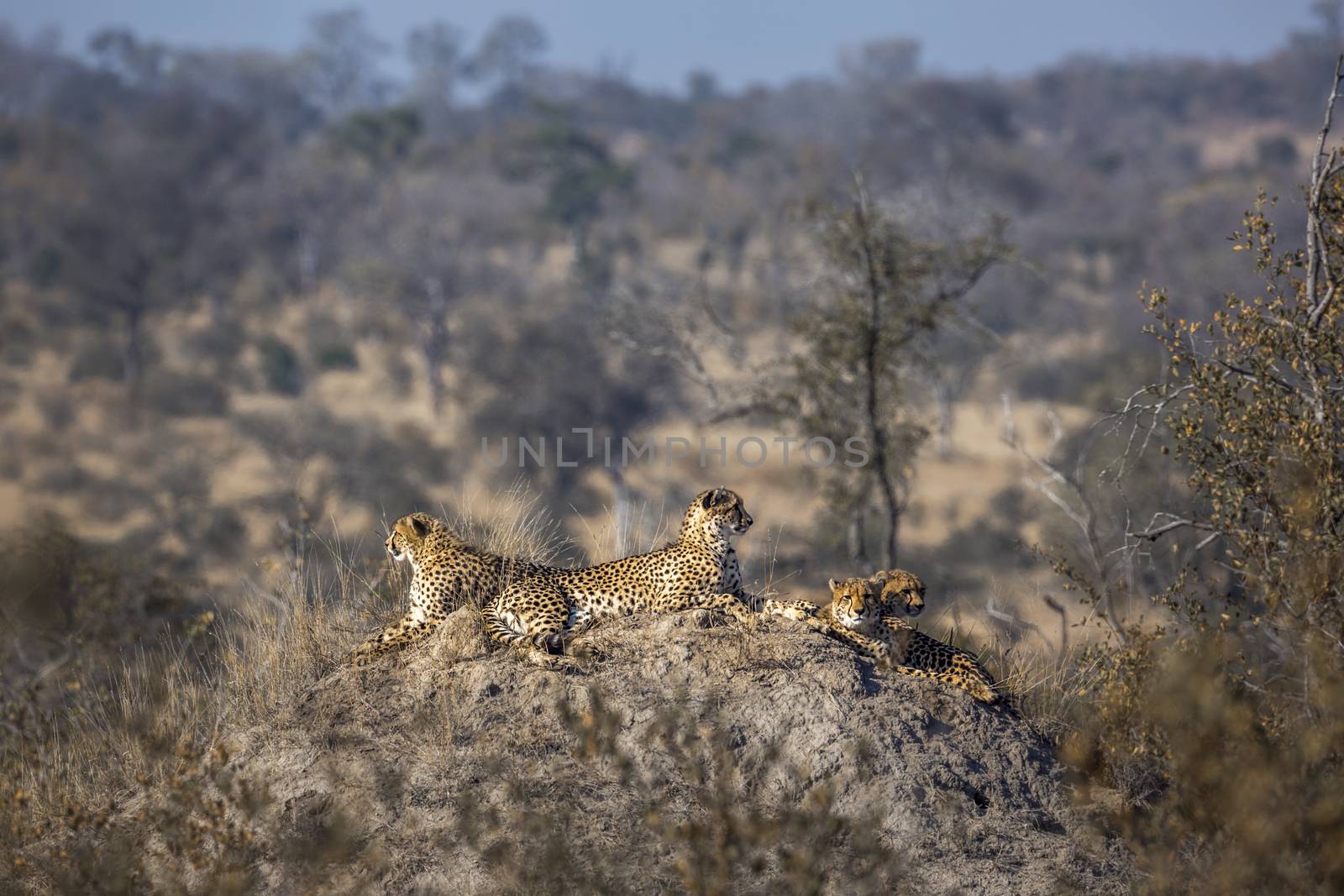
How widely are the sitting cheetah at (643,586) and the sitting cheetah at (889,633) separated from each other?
1.44 ft

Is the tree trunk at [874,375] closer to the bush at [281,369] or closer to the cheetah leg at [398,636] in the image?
the cheetah leg at [398,636]

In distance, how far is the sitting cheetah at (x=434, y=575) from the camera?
7.20m

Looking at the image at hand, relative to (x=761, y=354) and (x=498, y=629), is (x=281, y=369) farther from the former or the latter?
(x=498, y=629)

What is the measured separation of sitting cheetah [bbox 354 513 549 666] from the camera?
7.20 metres

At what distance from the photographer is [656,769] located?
6.15 m

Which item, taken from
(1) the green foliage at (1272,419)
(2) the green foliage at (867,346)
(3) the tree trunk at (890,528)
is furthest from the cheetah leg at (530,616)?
(2) the green foliage at (867,346)

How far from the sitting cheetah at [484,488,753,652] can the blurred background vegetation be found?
49cm

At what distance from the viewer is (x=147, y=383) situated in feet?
112

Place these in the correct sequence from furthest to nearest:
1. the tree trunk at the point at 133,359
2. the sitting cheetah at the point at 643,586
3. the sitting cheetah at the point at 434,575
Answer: the tree trunk at the point at 133,359 < the sitting cheetah at the point at 434,575 < the sitting cheetah at the point at 643,586

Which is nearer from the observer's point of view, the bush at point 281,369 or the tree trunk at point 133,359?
the tree trunk at point 133,359

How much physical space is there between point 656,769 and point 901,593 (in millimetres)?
1761

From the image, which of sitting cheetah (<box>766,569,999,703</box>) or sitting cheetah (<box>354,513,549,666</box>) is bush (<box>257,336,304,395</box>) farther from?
sitting cheetah (<box>766,569,999,703</box>)

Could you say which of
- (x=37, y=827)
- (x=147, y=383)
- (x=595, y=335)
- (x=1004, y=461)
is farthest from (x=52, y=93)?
(x=37, y=827)

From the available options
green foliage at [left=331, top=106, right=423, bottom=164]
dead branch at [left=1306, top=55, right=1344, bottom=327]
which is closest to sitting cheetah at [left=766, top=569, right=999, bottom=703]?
dead branch at [left=1306, top=55, right=1344, bottom=327]
